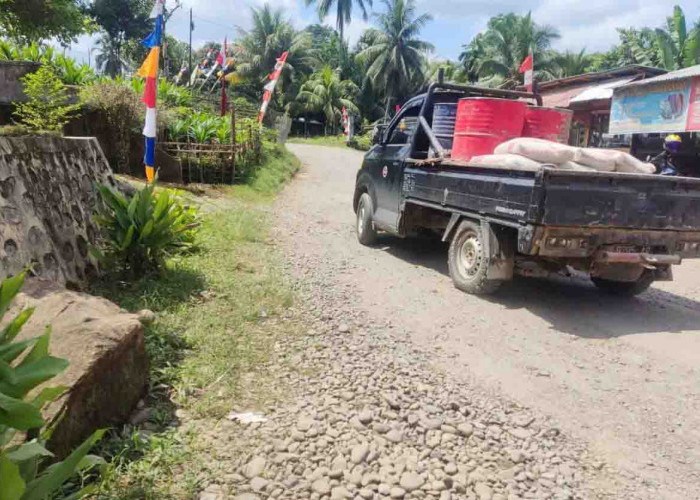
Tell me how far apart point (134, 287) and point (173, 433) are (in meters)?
2.33

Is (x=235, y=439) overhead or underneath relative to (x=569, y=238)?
underneath

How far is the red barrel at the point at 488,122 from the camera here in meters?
5.82

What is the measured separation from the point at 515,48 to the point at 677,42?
58.0 ft

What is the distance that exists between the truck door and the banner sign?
309 inches

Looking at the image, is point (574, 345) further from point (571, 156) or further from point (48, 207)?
point (48, 207)

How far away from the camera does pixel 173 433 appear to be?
283cm

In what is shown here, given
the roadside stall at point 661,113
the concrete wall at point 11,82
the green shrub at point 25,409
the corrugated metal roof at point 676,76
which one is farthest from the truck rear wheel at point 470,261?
the concrete wall at point 11,82

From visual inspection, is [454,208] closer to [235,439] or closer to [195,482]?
[235,439]

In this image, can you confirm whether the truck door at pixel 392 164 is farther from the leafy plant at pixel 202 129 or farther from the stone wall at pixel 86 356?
A: the leafy plant at pixel 202 129

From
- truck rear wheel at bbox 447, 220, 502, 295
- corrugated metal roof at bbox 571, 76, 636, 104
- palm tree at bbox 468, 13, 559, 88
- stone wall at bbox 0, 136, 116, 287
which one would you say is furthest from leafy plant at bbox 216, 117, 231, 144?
palm tree at bbox 468, 13, 559, 88

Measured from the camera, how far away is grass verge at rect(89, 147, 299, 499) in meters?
2.52

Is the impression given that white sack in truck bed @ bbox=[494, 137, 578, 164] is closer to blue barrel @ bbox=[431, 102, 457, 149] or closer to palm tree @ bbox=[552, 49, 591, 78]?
blue barrel @ bbox=[431, 102, 457, 149]

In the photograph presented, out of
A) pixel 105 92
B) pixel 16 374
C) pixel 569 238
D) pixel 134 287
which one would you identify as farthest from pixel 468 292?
pixel 105 92

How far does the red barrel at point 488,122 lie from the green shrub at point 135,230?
10.3 ft
